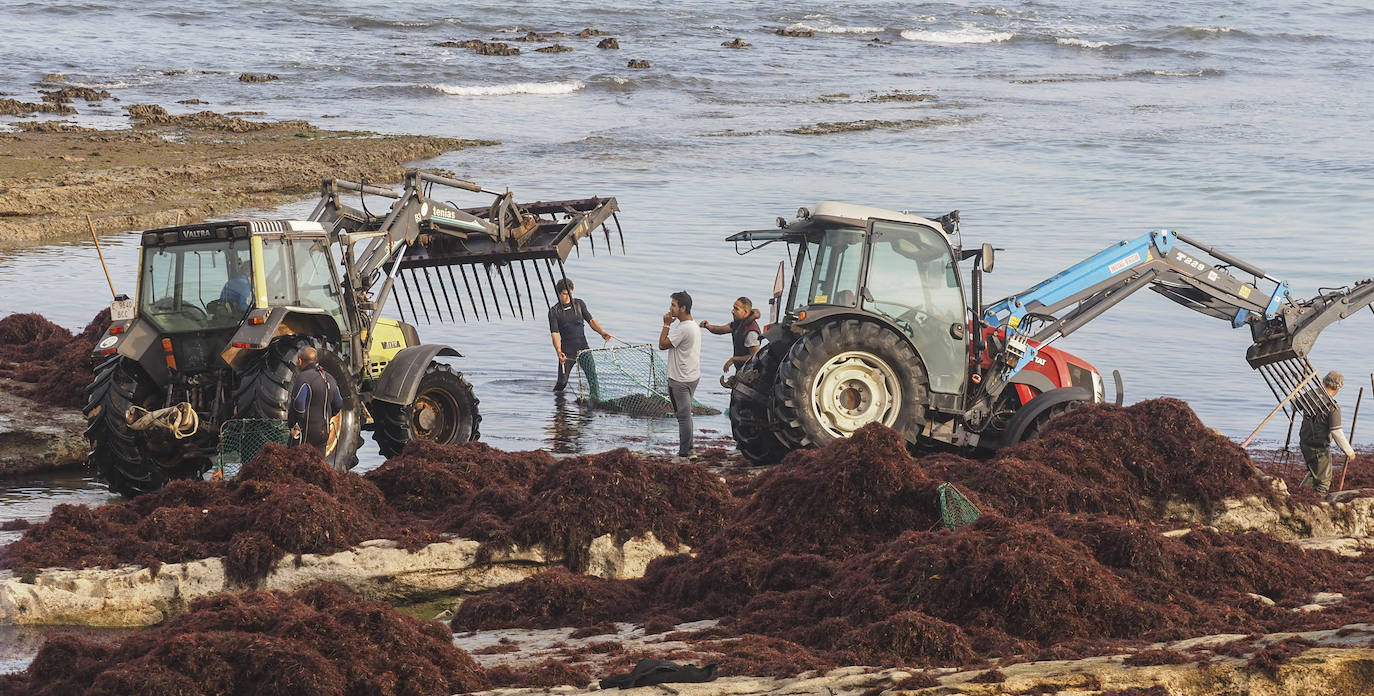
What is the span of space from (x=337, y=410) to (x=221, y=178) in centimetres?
1788

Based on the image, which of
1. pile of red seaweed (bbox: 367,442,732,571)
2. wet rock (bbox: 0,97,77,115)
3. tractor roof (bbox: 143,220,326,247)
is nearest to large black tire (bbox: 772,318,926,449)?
pile of red seaweed (bbox: 367,442,732,571)

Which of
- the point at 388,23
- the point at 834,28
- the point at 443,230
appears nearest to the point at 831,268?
the point at 443,230

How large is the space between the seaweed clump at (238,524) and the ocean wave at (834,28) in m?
55.1

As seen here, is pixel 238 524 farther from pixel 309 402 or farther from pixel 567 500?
pixel 567 500

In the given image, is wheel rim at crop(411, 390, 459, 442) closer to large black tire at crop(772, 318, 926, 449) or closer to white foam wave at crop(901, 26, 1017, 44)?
large black tire at crop(772, 318, 926, 449)

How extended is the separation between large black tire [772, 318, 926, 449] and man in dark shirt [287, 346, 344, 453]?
11.6 ft

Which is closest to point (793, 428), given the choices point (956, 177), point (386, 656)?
point (386, 656)

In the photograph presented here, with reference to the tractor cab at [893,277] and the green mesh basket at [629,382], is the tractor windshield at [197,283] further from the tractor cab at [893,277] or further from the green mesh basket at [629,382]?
the green mesh basket at [629,382]

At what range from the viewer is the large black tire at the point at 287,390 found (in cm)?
1102

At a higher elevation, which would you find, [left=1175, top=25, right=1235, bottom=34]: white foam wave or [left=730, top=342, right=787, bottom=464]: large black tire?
[left=1175, top=25, right=1235, bottom=34]: white foam wave

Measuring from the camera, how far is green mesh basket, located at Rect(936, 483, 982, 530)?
9055 mm

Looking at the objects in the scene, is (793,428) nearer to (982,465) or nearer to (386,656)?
(982,465)

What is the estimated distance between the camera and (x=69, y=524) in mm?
9562

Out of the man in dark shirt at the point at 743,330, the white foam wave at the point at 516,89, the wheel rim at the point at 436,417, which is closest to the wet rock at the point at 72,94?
the white foam wave at the point at 516,89
